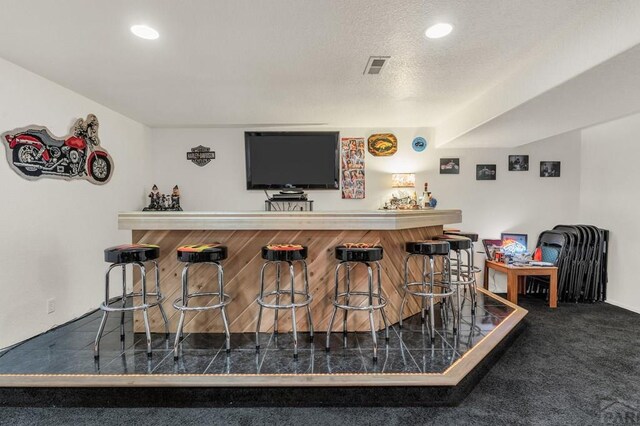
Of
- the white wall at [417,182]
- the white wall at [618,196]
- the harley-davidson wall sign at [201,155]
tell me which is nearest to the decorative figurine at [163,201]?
the white wall at [417,182]

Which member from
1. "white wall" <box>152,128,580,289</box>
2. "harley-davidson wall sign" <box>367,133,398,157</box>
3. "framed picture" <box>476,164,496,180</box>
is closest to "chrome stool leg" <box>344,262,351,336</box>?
"white wall" <box>152,128,580,289</box>

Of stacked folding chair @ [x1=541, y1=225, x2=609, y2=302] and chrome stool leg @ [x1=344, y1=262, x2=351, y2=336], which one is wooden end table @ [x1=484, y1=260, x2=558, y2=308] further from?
chrome stool leg @ [x1=344, y1=262, x2=351, y2=336]

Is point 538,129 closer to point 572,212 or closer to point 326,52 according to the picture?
point 572,212

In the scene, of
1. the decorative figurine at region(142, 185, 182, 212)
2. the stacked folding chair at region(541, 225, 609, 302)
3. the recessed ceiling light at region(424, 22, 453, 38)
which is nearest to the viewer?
the recessed ceiling light at region(424, 22, 453, 38)

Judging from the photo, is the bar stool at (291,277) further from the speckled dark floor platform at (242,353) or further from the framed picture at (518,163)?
the framed picture at (518,163)

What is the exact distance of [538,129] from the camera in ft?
12.9

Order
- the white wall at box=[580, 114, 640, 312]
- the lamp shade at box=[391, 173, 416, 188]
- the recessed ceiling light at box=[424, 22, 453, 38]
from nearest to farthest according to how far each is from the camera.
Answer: the recessed ceiling light at box=[424, 22, 453, 38]
the white wall at box=[580, 114, 640, 312]
the lamp shade at box=[391, 173, 416, 188]

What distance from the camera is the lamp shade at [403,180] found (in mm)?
5004

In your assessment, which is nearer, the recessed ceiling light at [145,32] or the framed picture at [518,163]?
the recessed ceiling light at [145,32]

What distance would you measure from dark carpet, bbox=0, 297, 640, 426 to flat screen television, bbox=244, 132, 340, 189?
11.3 feet

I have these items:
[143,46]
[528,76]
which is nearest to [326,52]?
[143,46]

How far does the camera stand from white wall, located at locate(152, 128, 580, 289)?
508 centimetres

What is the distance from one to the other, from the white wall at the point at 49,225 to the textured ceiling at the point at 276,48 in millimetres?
237

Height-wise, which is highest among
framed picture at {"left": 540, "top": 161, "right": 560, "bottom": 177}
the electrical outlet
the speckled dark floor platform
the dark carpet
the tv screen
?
framed picture at {"left": 540, "top": 161, "right": 560, "bottom": 177}
